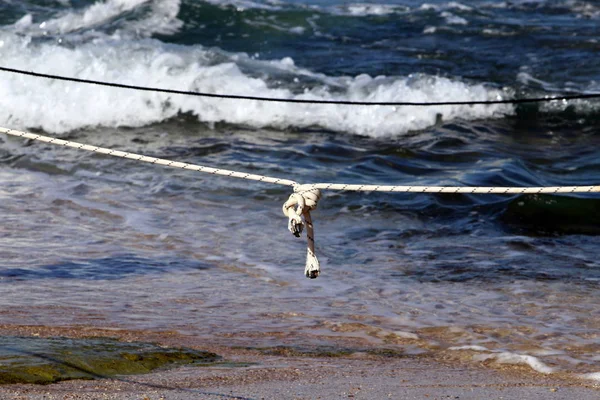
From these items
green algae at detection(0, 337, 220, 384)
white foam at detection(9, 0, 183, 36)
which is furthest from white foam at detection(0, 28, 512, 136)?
green algae at detection(0, 337, 220, 384)

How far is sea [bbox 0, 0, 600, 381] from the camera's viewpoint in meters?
5.25

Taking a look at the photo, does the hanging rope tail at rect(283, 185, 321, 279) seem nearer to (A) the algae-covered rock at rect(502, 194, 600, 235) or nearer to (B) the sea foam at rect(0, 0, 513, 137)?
(A) the algae-covered rock at rect(502, 194, 600, 235)

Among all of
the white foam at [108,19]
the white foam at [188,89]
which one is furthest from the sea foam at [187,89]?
the white foam at [108,19]

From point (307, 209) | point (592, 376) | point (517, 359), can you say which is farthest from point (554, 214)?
point (307, 209)

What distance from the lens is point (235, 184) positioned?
27.8 ft

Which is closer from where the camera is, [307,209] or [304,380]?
[307,209]

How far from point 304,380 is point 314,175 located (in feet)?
16.5

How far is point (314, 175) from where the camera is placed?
9023mm

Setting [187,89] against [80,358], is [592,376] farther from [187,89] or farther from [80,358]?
[187,89]

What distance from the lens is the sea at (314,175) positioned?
525 cm

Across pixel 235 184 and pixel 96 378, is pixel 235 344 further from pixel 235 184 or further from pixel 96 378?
pixel 235 184

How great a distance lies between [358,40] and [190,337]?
10660 mm

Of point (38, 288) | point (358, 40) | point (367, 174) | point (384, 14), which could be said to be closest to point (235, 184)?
point (367, 174)

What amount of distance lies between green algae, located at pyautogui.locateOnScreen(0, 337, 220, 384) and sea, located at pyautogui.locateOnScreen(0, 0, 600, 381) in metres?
0.42
